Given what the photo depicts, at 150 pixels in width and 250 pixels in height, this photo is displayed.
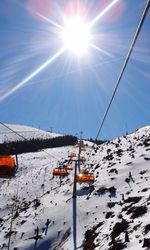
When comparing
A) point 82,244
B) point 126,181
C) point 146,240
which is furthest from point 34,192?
point 146,240

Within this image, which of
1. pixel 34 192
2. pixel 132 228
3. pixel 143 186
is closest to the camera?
pixel 132 228

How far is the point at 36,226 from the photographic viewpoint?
38.2 m

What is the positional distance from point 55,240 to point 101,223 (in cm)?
539

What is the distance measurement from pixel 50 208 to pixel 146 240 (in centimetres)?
2443

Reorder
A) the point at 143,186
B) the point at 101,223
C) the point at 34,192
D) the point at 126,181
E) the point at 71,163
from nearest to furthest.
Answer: the point at 101,223 < the point at 143,186 < the point at 126,181 < the point at 34,192 < the point at 71,163

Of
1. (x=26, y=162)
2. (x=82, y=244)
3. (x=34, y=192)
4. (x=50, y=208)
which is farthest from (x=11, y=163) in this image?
(x=26, y=162)

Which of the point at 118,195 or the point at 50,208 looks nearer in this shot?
the point at 118,195

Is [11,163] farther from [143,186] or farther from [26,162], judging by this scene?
[26,162]

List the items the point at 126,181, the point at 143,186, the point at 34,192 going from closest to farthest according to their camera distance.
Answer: the point at 143,186 < the point at 126,181 < the point at 34,192

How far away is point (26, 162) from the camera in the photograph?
349ft

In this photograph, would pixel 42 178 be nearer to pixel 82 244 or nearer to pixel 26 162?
pixel 26 162

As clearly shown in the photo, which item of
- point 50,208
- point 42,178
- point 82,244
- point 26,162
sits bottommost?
point 82,244

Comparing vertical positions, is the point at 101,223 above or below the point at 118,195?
below

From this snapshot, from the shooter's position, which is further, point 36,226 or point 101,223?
point 36,226
